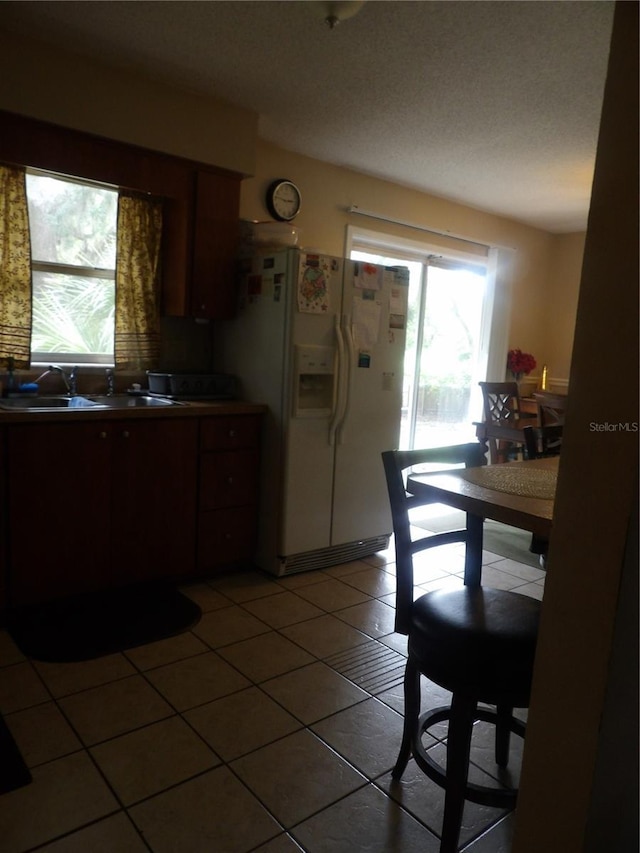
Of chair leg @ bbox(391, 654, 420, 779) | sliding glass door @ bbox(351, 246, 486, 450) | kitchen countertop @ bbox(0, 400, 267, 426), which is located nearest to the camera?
chair leg @ bbox(391, 654, 420, 779)

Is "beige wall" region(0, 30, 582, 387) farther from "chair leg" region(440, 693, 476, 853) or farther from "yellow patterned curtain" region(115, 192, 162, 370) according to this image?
"chair leg" region(440, 693, 476, 853)

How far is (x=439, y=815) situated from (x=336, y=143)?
346 centimetres

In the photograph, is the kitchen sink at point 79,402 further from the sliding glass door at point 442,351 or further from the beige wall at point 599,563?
the sliding glass door at point 442,351

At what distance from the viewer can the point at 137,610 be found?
8.96 ft

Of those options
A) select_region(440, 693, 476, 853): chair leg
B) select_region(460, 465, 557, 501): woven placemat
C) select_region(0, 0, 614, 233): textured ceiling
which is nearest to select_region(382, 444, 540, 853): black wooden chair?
select_region(440, 693, 476, 853): chair leg

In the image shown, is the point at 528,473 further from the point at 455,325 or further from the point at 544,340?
the point at 544,340

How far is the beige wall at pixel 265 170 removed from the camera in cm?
→ 265

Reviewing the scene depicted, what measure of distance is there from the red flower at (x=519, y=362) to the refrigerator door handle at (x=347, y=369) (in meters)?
2.85

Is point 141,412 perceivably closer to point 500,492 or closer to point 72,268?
point 72,268

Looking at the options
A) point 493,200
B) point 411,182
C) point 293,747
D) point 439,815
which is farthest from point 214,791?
point 493,200

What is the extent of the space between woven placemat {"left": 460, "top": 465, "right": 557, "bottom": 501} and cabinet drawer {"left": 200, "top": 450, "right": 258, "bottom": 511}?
161cm

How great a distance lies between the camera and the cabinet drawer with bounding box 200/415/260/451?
3029 millimetres

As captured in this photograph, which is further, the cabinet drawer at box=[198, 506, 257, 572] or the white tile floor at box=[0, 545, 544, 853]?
the cabinet drawer at box=[198, 506, 257, 572]

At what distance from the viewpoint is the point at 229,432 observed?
10.2 ft
